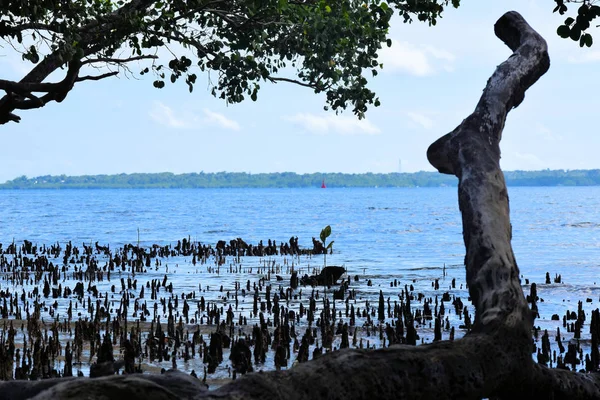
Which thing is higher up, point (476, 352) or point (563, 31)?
point (563, 31)

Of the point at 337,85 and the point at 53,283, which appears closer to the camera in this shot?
the point at 337,85

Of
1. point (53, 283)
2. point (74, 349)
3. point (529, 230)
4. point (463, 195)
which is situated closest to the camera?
point (463, 195)

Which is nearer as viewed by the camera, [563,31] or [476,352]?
[476,352]

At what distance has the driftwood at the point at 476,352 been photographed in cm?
424

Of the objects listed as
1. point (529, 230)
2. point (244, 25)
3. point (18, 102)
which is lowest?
point (529, 230)

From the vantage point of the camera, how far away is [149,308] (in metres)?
15.6

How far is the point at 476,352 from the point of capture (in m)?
5.12

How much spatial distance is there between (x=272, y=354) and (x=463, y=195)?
16.6 ft

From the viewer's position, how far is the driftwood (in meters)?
4.24

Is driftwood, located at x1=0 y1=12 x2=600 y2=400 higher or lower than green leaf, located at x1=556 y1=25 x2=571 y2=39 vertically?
lower

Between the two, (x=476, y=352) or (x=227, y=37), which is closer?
(x=476, y=352)

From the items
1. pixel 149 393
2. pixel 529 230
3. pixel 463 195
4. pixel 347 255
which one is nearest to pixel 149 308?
pixel 463 195

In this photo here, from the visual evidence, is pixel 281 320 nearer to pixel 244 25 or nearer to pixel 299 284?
pixel 244 25

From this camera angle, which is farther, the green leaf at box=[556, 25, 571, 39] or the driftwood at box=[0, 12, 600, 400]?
the green leaf at box=[556, 25, 571, 39]
